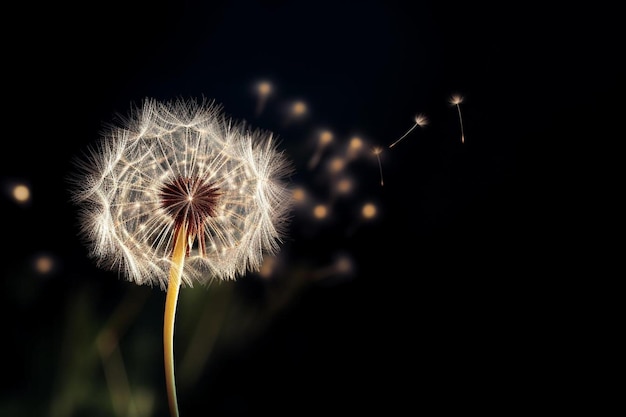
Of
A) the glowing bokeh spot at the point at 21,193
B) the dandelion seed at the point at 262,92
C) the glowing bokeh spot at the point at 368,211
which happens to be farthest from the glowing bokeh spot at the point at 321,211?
the glowing bokeh spot at the point at 21,193

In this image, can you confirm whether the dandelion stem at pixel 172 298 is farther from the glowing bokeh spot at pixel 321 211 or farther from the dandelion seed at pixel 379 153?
the dandelion seed at pixel 379 153

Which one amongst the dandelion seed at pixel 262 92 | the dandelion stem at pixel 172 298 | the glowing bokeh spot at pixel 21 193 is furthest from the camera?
the dandelion seed at pixel 262 92

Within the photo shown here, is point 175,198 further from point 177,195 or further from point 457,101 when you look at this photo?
point 457,101

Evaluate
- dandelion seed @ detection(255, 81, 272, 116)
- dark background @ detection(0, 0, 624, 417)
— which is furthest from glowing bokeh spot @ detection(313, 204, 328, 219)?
dandelion seed @ detection(255, 81, 272, 116)

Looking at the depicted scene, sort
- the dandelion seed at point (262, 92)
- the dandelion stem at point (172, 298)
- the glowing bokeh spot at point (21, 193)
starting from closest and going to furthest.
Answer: the dandelion stem at point (172, 298), the glowing bokeh spot at point (21, 193), the dandelion seed at point (262, 92)

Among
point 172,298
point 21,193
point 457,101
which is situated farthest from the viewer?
point 457,101

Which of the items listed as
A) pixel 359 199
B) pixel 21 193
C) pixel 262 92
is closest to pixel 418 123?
pixel 359 199

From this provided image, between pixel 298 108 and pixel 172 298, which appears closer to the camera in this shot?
pixel 172 298
